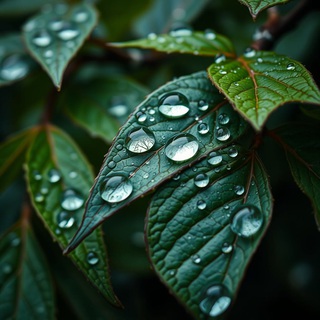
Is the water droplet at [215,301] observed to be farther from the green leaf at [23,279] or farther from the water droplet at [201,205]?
the green leaf at [23,279]

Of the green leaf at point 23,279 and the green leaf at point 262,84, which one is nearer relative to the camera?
the green leaf at point 262,84

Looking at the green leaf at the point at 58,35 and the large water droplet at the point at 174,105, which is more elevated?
the large water droplet at the point at 174,105

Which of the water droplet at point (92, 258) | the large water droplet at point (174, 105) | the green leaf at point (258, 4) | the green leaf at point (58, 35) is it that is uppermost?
the green leaf at point (258, 4)

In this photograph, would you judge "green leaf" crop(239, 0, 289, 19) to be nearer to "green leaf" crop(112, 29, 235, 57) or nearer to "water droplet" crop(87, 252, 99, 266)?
"green leaf" crop(112, 29, 235, 57)

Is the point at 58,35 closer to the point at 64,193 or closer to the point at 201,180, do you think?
the point at 64,193

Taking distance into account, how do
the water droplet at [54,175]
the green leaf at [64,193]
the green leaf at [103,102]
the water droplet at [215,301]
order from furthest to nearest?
the green leaf at [103,102]
the water droplet at [54,175]
the green leaf at [64,193]
the water droplet at [215,301]

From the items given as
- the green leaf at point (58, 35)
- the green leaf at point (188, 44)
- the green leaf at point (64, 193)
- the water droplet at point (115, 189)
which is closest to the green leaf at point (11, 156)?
the green leaf at point (64, 193)

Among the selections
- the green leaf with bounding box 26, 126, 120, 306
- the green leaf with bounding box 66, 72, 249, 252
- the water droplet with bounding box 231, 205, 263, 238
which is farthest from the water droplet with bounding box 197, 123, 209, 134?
the green leaf with bounding box 26, 126, 120, 306
